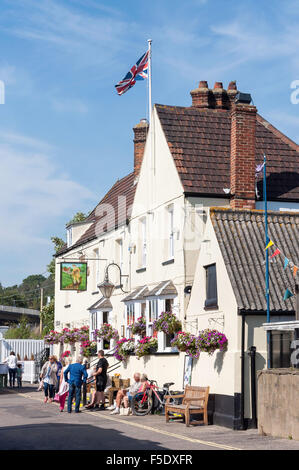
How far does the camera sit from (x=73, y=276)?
33.3 metres

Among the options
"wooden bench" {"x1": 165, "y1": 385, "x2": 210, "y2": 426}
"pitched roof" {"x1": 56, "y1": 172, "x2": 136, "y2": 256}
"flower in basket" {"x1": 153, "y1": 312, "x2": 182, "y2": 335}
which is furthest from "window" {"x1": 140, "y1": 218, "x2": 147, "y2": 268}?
"wooden bench" {"x1": 165, "y1": 385, "x2": 210, "y2": 426}

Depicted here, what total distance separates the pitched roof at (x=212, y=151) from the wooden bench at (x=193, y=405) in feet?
23.3

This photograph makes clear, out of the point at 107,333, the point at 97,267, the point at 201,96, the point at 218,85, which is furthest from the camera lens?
the point at 97,267

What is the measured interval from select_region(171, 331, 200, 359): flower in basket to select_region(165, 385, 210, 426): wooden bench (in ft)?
3.18

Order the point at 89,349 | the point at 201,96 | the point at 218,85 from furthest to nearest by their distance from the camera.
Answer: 1. the point at 89,349
2. the point at 218,85
3. the point at 201,96

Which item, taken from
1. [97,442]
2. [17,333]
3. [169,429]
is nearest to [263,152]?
[169,429]

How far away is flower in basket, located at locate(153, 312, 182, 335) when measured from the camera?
24000 millimetres

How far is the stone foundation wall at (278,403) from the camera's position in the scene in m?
16.0

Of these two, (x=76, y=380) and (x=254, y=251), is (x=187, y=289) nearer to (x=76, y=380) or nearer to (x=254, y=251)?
(x=254, y=251)

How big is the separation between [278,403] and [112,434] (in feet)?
12.3

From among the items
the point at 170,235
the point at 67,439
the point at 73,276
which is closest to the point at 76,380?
the point at 170,235

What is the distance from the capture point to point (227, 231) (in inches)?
854

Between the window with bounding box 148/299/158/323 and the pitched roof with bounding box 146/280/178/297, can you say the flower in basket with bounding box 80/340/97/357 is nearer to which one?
the window with bounding box 148/299/158/323

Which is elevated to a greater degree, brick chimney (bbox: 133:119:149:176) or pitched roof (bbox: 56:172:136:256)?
brick chimney (bbox: 133:119:149:176)
